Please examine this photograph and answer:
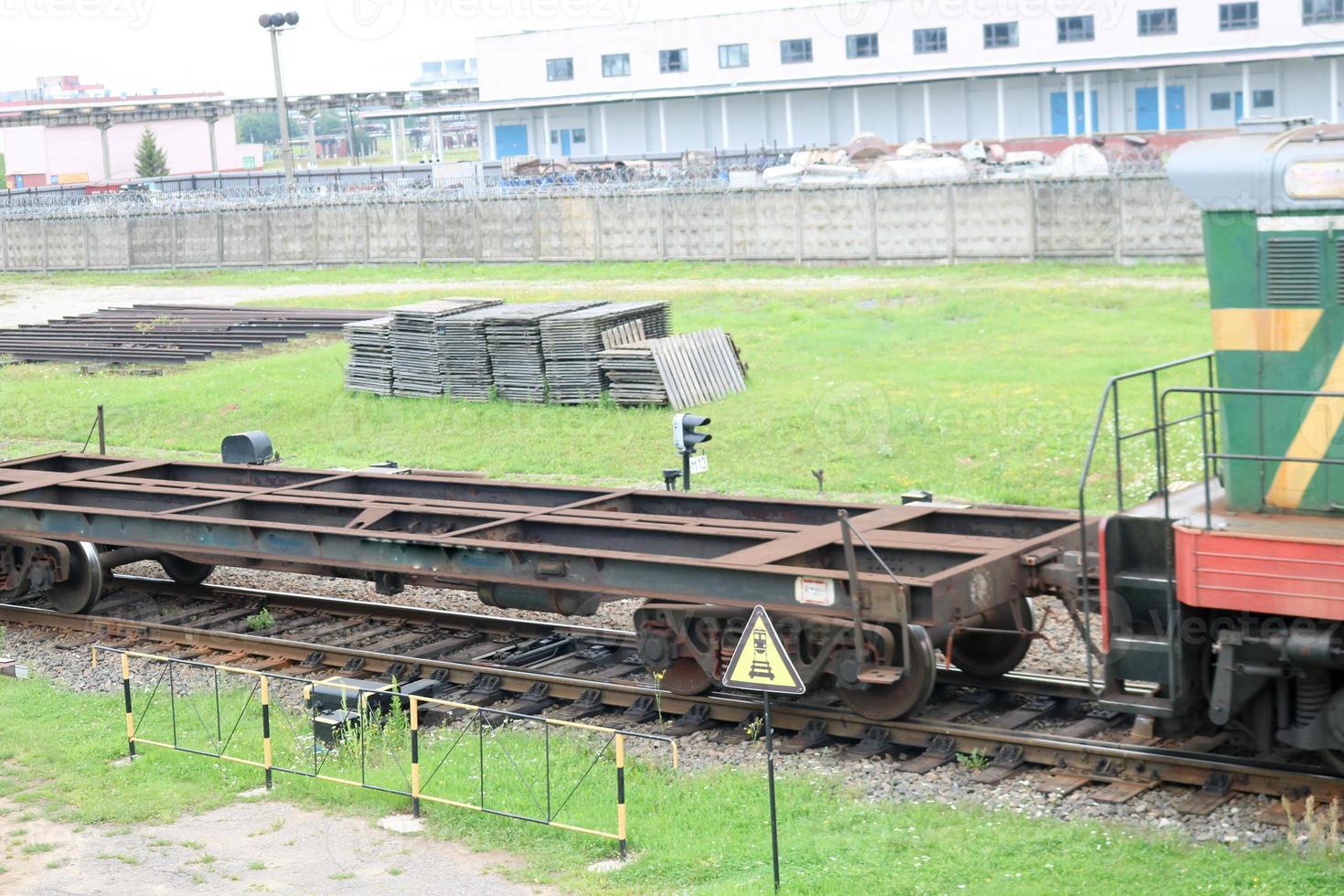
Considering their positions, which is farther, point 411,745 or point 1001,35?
point 1001,35

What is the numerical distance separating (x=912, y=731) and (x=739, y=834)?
6.26 feet

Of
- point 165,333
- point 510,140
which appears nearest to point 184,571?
point 165,333

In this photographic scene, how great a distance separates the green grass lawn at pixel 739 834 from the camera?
8.01m

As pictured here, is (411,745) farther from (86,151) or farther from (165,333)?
(86,151)

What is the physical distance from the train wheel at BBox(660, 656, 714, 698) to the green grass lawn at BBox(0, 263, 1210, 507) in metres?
8.14

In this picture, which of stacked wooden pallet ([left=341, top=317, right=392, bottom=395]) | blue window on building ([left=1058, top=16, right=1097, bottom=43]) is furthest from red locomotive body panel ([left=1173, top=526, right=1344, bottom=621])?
blue window on building ([left=1058, top=16, right=1097, bottom=43])

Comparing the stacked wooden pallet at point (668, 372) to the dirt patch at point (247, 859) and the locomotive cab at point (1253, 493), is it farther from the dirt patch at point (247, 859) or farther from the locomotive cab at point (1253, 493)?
the locomotive cab at point (1253, 493)

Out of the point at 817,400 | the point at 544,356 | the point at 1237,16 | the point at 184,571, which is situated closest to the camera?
the point at 184,571

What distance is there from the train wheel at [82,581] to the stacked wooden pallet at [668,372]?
11.0 meters

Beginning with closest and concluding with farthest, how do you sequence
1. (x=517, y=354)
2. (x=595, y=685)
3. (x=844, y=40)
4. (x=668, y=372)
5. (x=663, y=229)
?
(x=595, y=685) < (x=668, y=372) < (x=517, y=354) < (x=663, y=229) < (x=844, y=40)

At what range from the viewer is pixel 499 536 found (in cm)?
1204

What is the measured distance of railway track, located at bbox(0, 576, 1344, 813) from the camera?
9453 millimetres

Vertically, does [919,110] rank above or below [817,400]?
above

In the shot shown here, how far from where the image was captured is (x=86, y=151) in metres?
104
